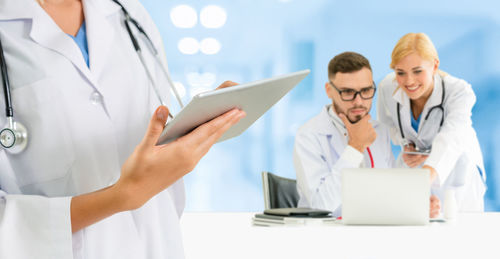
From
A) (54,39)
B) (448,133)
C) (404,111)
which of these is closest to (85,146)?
(54,39)

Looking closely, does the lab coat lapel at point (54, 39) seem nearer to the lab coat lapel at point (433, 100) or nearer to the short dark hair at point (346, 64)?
the short dark hair at point (346, 64)

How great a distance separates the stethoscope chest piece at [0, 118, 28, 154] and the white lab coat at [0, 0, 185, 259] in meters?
0.01

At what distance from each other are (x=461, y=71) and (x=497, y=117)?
2.00 ft

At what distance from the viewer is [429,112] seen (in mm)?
3625

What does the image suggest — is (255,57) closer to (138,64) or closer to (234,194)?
(234,194)

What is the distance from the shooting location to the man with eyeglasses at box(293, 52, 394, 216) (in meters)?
3.12

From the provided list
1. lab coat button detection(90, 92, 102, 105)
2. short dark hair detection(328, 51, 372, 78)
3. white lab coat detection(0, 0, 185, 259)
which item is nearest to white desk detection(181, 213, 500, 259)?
white lab coat detection(0, 0, 185, 259)

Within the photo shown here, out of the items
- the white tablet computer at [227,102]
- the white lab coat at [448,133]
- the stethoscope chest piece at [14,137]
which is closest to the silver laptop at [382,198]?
the white tablet computer at [227,102]

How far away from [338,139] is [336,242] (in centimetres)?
197

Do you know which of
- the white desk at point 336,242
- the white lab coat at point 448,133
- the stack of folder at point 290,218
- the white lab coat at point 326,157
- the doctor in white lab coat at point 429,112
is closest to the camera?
the white desk at point 336,242

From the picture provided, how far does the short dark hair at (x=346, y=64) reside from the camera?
140 inches

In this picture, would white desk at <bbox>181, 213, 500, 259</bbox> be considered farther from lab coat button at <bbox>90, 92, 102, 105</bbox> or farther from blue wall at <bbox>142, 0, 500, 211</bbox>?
blue wall at <bbox>142, 0, 500, 211</bbox>

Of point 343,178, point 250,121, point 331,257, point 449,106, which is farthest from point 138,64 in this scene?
point 449,106

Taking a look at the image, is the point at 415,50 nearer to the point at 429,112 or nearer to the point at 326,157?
the point at 429,112
